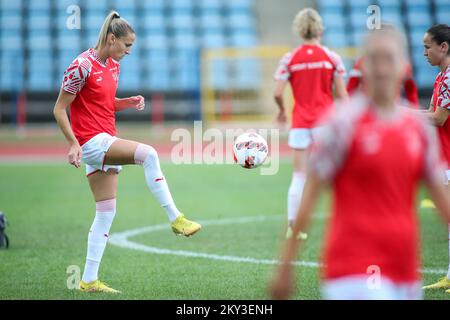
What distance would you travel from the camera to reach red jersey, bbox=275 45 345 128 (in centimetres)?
905

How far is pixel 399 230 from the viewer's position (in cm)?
331

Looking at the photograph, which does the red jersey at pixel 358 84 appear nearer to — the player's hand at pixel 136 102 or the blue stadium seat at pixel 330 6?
the player's hand at pixel 136 102

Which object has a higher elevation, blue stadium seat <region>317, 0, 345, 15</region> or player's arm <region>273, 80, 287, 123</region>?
blue stadium seat <region>317, 0, 345, 15</region>

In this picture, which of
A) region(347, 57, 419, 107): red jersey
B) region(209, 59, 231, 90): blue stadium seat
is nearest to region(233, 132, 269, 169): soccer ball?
region(347, 57, 419, 107): red jersey

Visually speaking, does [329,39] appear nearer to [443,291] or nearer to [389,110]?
[443,291]

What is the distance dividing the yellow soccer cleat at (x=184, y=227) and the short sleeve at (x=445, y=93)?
87.3 inches

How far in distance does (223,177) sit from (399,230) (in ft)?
42.6

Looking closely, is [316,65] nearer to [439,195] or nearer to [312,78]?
[312,78]

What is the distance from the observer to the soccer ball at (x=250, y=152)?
7.77 meters

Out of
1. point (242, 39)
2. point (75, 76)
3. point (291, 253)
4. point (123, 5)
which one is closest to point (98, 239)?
point (75, 76)

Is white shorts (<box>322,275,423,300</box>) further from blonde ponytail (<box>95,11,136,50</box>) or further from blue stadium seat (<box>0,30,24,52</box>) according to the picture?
blue stadium seat (<box>0,30,24,52</box>)

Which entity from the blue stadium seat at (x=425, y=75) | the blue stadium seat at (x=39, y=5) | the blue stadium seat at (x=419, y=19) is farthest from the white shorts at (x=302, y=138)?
the blue stadium seat at (x=39, y=5)

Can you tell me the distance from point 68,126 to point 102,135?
323 millimetres
